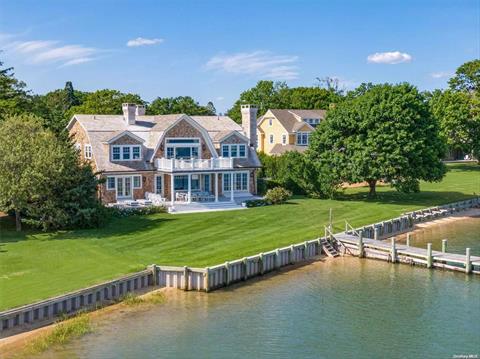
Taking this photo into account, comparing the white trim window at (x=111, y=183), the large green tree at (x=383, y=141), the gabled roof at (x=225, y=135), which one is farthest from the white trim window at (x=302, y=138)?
the white trim window at (x=111, y=183)

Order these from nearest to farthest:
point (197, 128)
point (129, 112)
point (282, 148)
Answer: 1. point (197, 128)
2. point (129, 112)
3. point (282, 148)

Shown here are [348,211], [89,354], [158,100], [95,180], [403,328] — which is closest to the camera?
[89,354]

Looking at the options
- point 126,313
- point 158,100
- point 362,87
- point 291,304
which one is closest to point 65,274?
point 126,313

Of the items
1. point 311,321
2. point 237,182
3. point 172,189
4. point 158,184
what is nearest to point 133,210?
point 172,189

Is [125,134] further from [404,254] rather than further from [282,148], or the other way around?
[282,148]

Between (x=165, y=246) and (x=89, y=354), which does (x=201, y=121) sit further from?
(x=89, y=354)

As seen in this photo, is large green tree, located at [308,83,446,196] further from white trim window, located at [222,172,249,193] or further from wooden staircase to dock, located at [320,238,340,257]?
wooden staircase to dock, located at [320,238,340,257]

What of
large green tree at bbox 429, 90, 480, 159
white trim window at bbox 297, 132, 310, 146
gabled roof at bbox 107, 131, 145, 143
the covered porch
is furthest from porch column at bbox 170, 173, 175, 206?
large green tree at bbox 429, 90, 480, 159
